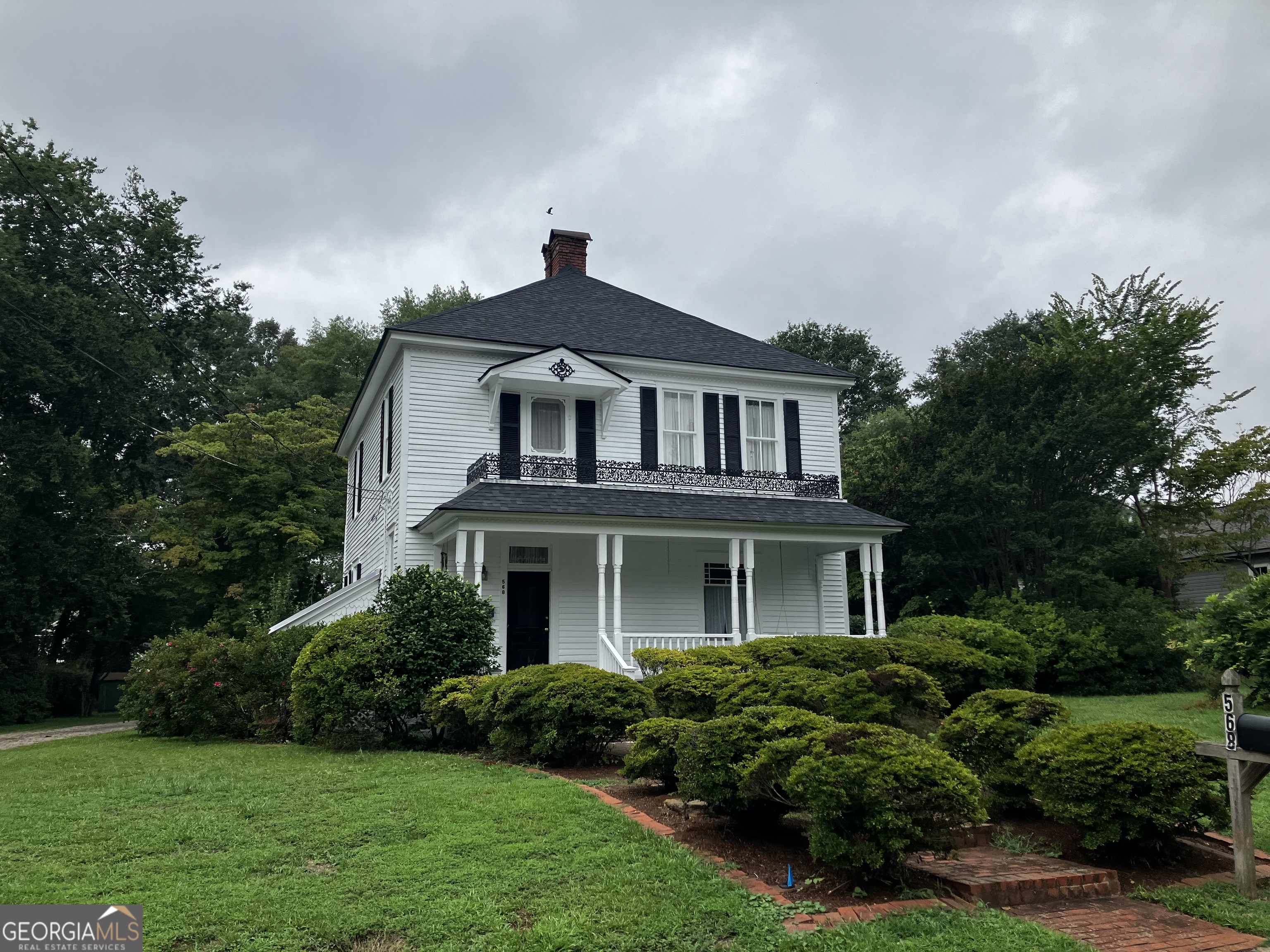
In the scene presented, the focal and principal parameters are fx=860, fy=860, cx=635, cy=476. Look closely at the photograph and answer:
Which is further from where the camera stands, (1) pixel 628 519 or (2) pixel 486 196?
(2) pixel 486 196

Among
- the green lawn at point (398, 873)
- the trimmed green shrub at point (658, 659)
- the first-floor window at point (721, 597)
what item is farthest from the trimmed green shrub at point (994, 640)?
the green lawn at point (398, 873)

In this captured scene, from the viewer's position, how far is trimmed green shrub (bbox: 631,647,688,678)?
13211 mm

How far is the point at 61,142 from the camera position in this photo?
101 feet

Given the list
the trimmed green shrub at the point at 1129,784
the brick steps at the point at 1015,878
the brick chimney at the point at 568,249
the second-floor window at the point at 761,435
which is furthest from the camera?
the brick chimney at the point at 568,249

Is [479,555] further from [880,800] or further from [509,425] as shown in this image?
[880,800]

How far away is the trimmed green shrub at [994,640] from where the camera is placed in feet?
50.7

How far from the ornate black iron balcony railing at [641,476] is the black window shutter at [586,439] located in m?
0.02

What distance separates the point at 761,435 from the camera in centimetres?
1997

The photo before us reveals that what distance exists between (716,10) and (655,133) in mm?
3778

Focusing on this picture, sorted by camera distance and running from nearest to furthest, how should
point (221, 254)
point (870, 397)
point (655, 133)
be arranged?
1. point (655, 133)
2. point (221, 254)
3. point (870, 397)

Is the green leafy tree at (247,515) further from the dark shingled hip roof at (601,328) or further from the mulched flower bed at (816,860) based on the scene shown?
the mulched flower bed at (816,860)

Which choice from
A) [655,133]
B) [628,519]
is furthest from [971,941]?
[655,133]

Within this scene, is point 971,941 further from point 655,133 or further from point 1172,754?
point 655,133

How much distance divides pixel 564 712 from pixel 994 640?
9734mm
